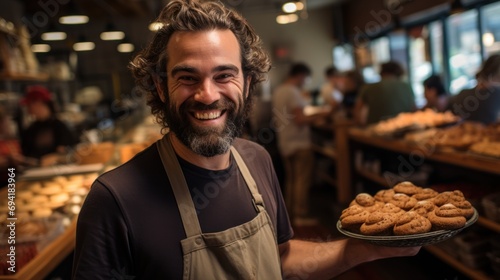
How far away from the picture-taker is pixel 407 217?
1.21m

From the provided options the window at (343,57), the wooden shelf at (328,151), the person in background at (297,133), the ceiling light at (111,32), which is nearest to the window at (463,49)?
the wooden shelf at (328,151)

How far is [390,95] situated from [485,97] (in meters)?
1.30

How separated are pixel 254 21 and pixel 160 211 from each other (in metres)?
9.67

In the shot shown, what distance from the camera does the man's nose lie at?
1.17 meters

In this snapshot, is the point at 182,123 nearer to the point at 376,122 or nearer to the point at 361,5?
the point at 376,122

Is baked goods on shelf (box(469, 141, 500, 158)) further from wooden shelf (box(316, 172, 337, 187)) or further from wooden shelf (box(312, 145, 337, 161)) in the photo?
wooden shelf (box(316, 172, 337, 187))

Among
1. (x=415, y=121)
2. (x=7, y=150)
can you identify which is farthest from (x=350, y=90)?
(x=7, y=150)

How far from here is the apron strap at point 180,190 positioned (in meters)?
1.17

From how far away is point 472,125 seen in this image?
11.1ft

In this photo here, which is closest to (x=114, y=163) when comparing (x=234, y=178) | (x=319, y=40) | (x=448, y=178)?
(x=234, y=178)

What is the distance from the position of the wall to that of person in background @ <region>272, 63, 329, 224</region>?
16.8 ft

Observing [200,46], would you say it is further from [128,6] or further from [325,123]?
[128,6]

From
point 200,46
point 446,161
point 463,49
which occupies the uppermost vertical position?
point 463,49

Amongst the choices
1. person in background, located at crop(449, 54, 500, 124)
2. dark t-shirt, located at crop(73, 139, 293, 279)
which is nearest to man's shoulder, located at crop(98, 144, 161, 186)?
dark t-shirt, located at crop(73, 139, 293, 279)
